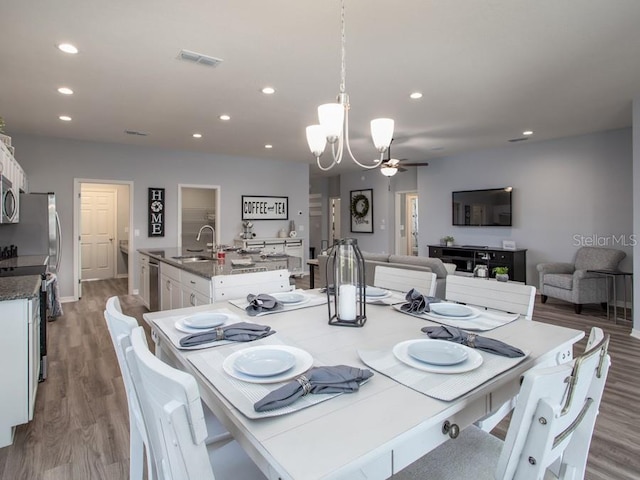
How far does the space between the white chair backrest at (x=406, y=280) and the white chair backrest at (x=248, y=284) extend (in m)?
0.66

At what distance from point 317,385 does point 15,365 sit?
2.02m

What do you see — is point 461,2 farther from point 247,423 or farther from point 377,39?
point 247,423

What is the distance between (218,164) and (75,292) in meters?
3.26

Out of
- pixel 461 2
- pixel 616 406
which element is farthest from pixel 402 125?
pixel 616 406

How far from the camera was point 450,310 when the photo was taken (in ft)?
5.92

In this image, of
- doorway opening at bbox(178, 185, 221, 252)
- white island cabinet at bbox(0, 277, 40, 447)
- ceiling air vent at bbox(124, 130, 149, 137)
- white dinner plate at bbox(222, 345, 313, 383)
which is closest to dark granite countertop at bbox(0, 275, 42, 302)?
white island cabinet at bbox(0, 277, 40, 447)

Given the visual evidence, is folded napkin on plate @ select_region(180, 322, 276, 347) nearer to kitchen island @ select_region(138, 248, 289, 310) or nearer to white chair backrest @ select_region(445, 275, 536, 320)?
kitchen island @ select_region(138, 248, 289, 310)

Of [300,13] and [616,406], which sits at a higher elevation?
[300,13]

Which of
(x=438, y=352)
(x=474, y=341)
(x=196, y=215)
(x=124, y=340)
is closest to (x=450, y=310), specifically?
(x=474, y=341)

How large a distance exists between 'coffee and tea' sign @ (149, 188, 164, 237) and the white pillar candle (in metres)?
5.75

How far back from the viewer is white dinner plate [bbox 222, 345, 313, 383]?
3.48 ft

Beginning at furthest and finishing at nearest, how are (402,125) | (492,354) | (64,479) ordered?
(402,125), (64,479), (492,354)

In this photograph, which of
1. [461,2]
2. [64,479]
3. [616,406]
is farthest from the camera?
[616,406]

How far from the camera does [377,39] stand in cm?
267
